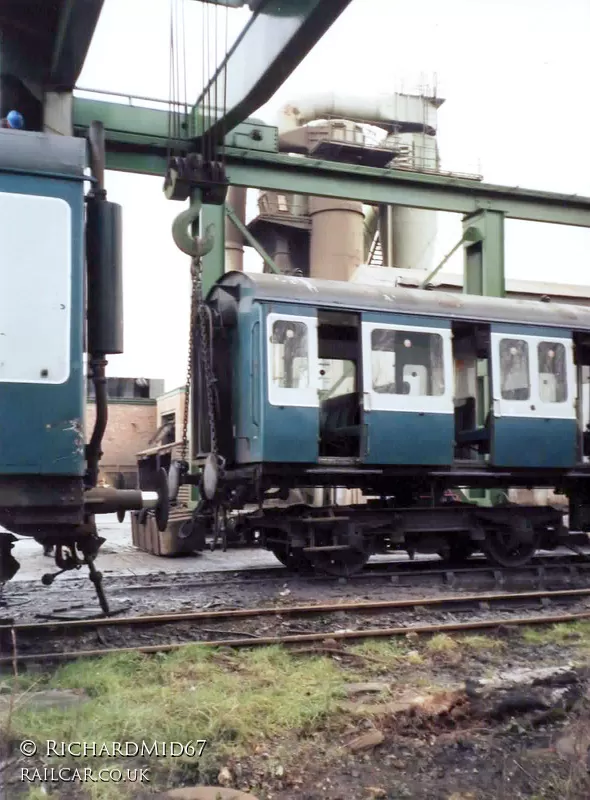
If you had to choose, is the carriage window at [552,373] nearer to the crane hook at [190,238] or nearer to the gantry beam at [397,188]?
the crane hook at [190,238]

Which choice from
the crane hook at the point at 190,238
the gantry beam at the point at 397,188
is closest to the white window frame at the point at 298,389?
the crane hook at the point at 190,238

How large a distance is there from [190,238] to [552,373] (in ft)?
16.3

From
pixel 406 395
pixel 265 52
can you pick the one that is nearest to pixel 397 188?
pixel 265 52

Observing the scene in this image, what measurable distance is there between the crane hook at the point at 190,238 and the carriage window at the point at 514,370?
12.9 ft

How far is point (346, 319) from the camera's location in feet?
33.2

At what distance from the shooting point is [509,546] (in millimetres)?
10688

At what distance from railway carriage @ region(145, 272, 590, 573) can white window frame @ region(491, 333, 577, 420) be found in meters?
0.02

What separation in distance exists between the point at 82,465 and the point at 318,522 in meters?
4.95

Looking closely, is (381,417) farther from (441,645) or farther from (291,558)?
(441,645)

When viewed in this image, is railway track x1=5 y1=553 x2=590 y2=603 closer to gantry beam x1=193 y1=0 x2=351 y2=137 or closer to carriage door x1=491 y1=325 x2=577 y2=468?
carriage door x1=491 y1=325 x2=577 y2=468

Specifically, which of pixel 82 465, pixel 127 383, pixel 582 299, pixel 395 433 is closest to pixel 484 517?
pixel 395 433

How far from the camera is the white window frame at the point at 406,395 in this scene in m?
9.59

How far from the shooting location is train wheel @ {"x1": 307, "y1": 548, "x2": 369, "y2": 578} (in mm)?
9617
